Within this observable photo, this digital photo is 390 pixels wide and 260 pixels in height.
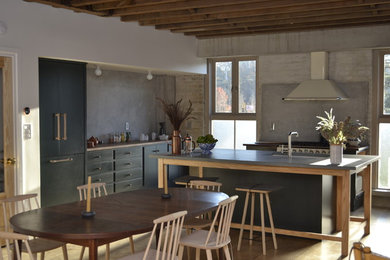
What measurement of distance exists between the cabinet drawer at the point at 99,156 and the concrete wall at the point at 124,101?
0.72 m

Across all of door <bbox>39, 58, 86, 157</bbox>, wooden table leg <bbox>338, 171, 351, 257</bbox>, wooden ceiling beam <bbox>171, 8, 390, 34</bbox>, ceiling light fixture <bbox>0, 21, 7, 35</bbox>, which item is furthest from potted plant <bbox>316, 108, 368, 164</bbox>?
ceiling light fixture <bbox>0, 21, 7, 35</bbox>

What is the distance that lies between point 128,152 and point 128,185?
522mm

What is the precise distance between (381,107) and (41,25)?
5325mm

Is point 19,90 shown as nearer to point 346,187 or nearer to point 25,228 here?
point 25,228

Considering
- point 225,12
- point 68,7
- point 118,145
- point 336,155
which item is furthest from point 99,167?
point 336,155

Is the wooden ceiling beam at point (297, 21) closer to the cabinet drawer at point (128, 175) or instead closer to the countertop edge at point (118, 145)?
the countertop edge at point (118, 145)

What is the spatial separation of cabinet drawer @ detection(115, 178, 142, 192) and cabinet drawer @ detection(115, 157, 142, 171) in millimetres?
230

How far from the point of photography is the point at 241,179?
6.15 metres

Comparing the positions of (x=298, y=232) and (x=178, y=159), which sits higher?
(x=178, y=159)

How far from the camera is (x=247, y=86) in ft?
29.1

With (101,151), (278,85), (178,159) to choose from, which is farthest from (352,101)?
(101,151)

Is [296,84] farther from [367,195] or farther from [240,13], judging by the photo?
[367,195]

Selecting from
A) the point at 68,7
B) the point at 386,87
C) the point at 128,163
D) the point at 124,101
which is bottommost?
the point at 128,163

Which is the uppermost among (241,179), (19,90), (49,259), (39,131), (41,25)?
(41,25)
